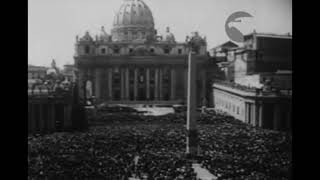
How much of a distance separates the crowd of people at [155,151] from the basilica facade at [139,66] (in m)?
2.36

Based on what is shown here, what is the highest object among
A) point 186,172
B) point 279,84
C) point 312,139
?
point 279,84

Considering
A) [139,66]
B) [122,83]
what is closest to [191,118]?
[122,83]

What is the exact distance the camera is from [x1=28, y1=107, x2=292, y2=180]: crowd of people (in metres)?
11.7

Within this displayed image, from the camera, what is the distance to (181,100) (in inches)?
660

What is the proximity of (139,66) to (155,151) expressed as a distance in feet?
35.3

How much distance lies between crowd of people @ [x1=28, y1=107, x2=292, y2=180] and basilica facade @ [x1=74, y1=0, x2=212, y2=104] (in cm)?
236

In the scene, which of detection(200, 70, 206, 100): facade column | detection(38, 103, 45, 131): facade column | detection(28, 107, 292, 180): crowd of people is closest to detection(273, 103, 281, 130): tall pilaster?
detection(28, 107, 292, 180): crowd of people

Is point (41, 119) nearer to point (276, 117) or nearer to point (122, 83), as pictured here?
point (276, 117)

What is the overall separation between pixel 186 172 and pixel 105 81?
1275 cm

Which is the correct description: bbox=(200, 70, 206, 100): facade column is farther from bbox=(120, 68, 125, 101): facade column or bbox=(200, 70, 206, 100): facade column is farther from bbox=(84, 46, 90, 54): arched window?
bbox=(84, 46, 90, 54): arched window

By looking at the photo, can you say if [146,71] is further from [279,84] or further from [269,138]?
[269,138]
